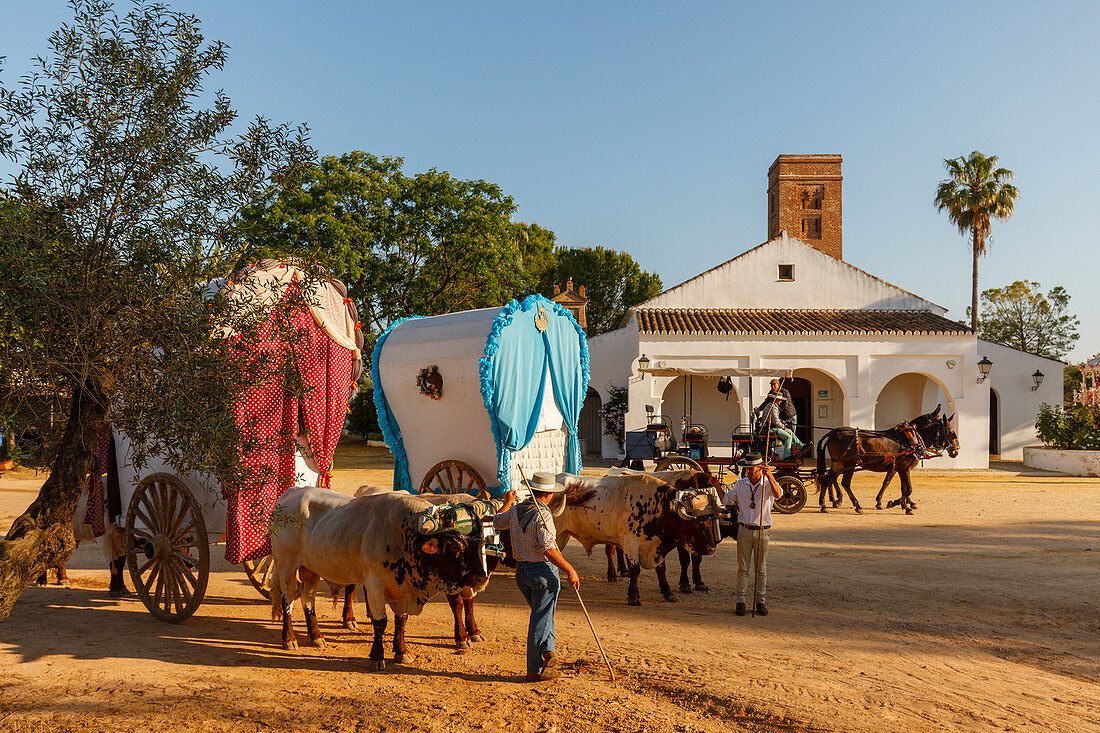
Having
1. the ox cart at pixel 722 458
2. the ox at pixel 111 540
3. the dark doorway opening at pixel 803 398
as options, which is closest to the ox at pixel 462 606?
the ox at pixel 111 540

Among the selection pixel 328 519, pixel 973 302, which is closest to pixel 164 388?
pixel 328 519

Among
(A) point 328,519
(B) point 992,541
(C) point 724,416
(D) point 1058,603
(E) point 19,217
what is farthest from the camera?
(C) point 724,416

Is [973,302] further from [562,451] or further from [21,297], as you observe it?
[21,297]

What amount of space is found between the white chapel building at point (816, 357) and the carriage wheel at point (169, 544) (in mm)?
17651

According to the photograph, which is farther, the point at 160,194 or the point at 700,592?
the point at 700,592

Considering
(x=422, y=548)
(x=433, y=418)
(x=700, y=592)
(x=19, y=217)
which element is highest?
(x=19, y=217)

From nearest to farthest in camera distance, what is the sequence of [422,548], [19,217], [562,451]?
[19,217]
[422,548]
[562,451]

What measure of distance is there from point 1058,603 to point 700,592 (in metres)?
4.00

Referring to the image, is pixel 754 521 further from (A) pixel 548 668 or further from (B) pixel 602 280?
(B) pixel 602 280

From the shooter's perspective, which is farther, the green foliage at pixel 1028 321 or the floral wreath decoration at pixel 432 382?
the green foliage at pixel 1028 321

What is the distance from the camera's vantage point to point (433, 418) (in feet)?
35.8

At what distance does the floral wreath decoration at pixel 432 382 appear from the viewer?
10.7m

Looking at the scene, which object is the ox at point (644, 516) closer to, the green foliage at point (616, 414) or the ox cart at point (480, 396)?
the ox cart at point (480, 396)

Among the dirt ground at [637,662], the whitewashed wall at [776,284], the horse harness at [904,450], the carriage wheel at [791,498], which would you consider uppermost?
the whitewashed wall at [776,284]
